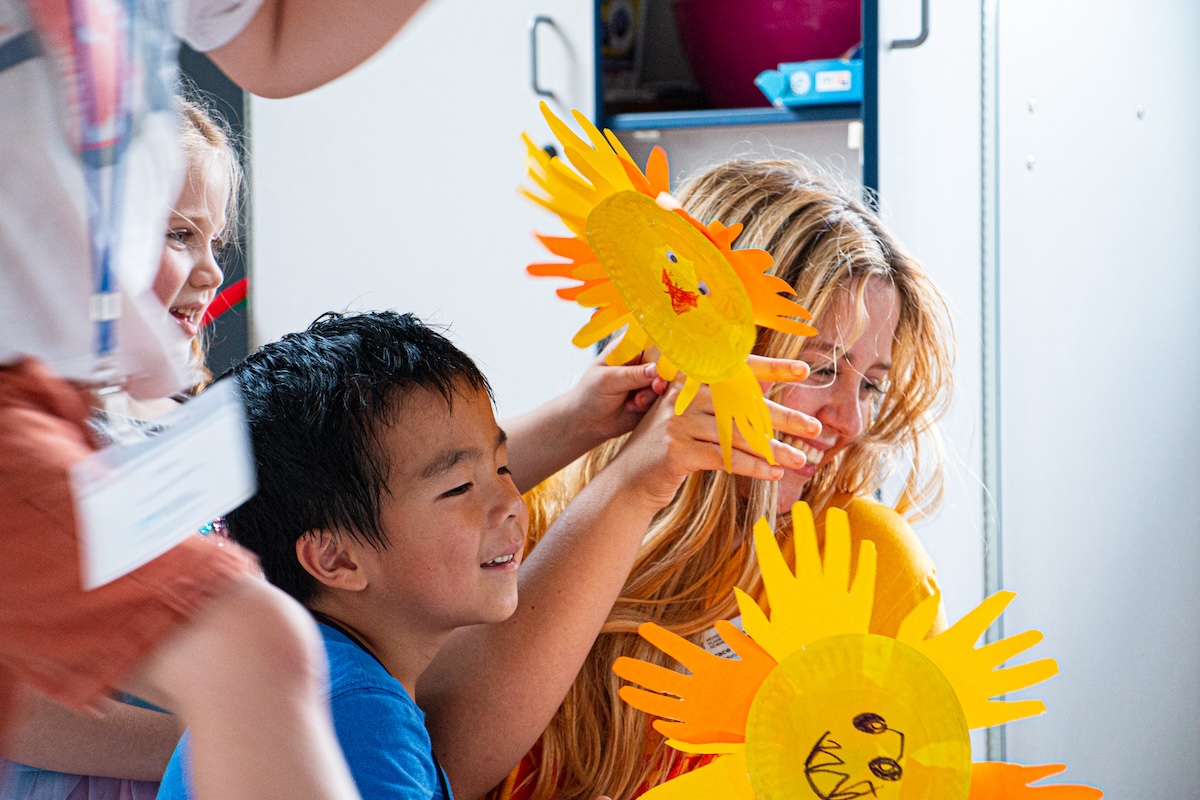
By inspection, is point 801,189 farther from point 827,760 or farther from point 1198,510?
point 1198,510

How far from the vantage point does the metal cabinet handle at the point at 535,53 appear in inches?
73.9

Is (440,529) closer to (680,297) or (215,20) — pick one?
(680,297)

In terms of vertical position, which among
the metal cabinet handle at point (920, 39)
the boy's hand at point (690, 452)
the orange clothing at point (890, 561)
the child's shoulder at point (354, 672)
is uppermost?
the metal cabinet handle at point (920, 39)

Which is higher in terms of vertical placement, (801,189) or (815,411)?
(801,189)

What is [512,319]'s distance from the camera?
6.53ft

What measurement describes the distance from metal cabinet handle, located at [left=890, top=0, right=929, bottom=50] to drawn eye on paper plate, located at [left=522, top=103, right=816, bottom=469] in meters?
0.84

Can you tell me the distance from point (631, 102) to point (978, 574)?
0.88 m

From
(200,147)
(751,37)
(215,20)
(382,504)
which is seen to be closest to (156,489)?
(215,20)

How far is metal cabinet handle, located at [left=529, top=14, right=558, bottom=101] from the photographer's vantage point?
6.15 feet

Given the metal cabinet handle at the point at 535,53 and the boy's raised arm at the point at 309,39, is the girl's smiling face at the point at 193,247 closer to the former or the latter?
the boy's raised arm at the point at 309,39

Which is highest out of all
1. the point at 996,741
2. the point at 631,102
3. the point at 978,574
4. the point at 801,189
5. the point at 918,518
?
the point at 631,102

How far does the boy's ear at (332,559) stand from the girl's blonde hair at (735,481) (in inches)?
10.1

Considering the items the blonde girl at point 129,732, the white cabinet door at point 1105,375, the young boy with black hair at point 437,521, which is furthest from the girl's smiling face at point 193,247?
the white cabinet door at point 1105,375

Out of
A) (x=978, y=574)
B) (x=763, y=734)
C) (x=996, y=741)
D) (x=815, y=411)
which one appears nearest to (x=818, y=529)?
(x=815, y=411)
